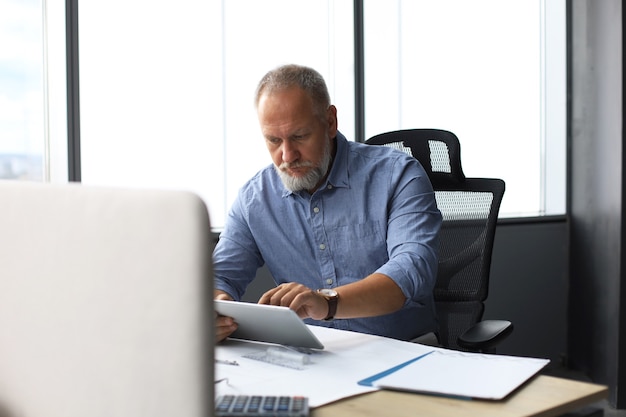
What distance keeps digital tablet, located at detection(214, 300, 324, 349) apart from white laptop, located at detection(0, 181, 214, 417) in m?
0.61

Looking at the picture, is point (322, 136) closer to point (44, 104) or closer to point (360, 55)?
point (44, 104)

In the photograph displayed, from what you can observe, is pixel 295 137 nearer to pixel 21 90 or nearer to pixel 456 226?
pixel 456 226

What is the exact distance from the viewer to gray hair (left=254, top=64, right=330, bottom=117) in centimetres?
214

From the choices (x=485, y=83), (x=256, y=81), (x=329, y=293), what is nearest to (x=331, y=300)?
(x=329, y=293)

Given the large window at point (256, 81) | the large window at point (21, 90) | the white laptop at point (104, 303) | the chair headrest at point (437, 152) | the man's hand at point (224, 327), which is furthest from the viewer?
the large window at point (256, 81)

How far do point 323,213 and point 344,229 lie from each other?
81 mm

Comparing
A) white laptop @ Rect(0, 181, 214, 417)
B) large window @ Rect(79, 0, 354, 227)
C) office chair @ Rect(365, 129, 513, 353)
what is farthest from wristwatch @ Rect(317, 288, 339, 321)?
large window @ Rect(79, 0, 354, 227)

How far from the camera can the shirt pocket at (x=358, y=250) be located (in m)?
2.13

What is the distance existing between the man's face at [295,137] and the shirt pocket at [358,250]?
0.59ft

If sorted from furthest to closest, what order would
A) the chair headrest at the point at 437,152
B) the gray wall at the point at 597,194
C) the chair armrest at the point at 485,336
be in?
1. the gray wall at the point at 597,194
2. the chair headrest at the point at 437,152
3. the chair armrest at the point at 485,336

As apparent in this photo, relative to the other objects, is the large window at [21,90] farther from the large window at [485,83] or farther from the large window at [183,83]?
the large window at [485,83]

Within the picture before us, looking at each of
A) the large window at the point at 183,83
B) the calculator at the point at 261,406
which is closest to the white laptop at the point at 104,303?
the calculator at the point at 261,406

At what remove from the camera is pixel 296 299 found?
164cm

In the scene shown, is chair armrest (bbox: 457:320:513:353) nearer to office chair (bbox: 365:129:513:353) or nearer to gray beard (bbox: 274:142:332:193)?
office chair (bbox: 365:129:513:353)
